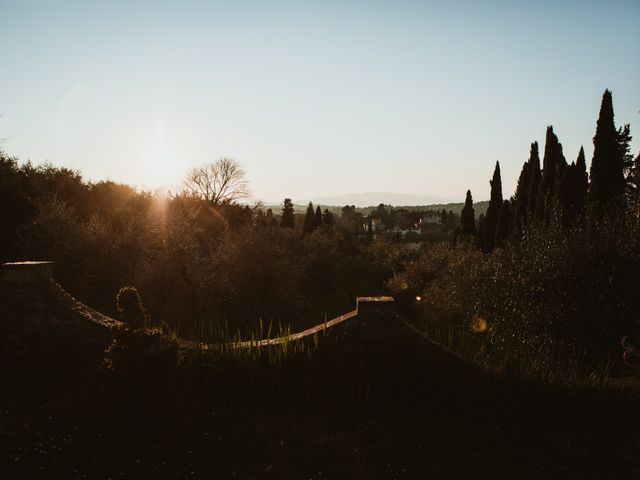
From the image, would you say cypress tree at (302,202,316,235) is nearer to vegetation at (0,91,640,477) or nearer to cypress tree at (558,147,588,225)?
vegetation at (0,91,640,477)

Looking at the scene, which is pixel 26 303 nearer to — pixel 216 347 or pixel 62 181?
pixel 216 347

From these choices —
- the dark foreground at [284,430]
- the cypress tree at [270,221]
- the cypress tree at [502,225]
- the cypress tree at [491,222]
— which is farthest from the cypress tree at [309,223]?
the dark foreground at [284,430]

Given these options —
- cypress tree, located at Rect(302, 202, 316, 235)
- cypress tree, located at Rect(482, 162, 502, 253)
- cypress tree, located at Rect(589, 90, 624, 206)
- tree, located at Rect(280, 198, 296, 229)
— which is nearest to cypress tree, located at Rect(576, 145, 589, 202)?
cypress tree, located at Rect(589, 90, 624, 206)

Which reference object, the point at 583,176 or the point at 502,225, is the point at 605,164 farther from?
the point at 502,225

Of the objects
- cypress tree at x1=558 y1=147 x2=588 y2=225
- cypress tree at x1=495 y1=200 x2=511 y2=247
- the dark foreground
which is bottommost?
the dark foreground

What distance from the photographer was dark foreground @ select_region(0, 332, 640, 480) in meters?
4.65

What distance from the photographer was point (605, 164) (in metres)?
17.8

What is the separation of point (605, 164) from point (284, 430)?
741 inches

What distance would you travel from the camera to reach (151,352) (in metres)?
5.49

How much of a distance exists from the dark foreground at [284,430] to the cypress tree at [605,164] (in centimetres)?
1484

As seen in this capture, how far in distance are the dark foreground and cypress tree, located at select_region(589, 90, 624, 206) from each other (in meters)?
14.8

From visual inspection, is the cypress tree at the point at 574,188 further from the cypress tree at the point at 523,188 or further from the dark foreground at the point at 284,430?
the dark foreground at the point at 284,430

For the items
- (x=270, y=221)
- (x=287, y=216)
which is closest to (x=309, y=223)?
(x=287, y=216)

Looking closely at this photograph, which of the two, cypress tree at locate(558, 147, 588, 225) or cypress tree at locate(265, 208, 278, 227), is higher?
cypress tree at locate(558, 147, 588, 225)
